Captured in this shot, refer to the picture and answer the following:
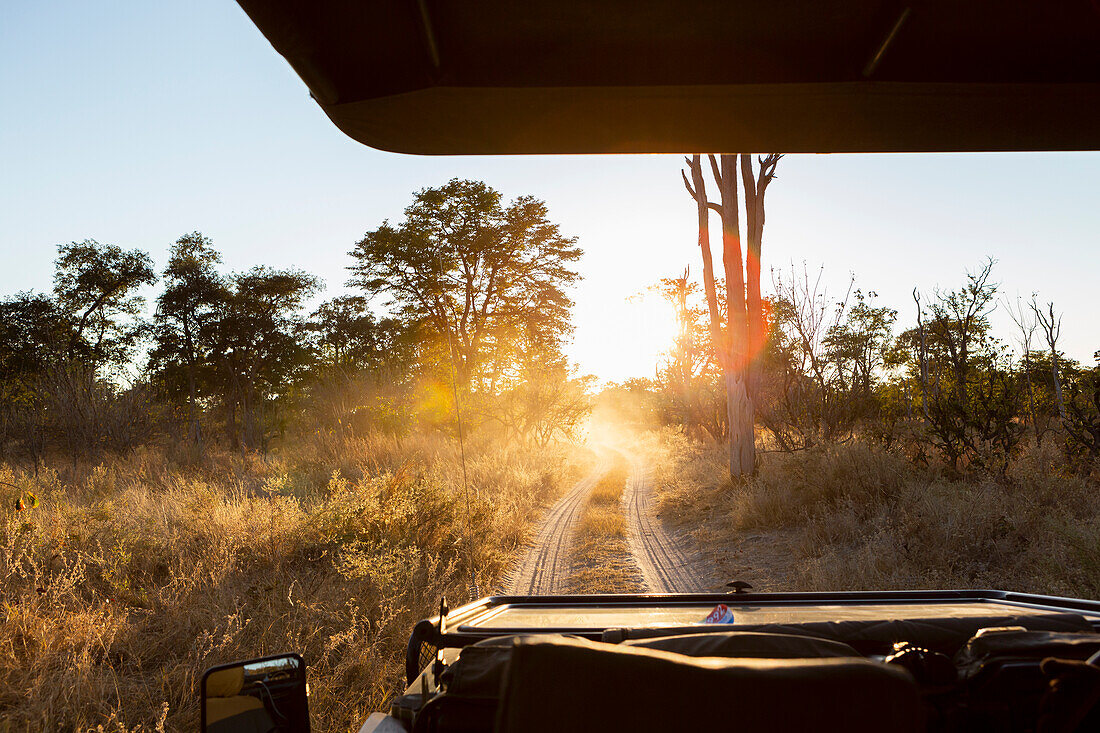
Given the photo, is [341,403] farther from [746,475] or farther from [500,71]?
[500,71]

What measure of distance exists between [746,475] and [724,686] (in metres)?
10.1

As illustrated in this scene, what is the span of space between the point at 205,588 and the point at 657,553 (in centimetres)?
532

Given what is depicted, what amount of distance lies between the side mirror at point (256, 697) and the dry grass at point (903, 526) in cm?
525

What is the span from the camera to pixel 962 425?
8180 millimetres

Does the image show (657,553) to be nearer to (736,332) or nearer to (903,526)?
(903,526)

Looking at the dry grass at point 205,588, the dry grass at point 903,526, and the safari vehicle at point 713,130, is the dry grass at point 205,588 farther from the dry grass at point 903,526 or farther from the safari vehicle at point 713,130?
the dry grass at point 903,526

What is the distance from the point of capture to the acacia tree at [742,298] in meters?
10.4

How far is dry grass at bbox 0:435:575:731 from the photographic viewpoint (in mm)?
3482

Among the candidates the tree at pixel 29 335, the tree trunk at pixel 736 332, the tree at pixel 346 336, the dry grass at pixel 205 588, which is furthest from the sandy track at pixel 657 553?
the tree at pixel 29 335

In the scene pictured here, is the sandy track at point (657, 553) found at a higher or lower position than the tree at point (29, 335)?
lower

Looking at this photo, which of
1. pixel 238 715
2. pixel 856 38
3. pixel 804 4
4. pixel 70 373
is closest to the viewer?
pixel 238 715

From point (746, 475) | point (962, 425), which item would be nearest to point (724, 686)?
point (962, 425)

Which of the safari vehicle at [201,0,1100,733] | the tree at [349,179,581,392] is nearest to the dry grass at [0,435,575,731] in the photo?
the safari vehicle at [201,0,1100,733]

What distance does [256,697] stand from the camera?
1.41m
